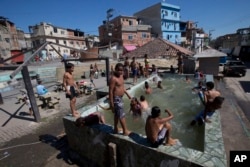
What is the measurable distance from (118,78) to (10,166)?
493 centimetres

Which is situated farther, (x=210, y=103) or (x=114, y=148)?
(x=210, y=103)

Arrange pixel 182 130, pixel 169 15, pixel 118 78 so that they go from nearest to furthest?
pixel 118 78 < pixel 182 130 < pixel 169 15

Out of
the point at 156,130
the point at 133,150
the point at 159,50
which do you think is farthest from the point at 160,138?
the point at 159,50

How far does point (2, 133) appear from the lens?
757 cm

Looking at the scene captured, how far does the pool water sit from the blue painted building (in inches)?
1239

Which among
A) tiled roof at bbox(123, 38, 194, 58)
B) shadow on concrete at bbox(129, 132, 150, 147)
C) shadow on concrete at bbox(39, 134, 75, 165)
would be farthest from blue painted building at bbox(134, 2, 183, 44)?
shadow on concrete at bbox(129, 132, 150, 147)

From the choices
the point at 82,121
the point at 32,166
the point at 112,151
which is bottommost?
the point at 32,166

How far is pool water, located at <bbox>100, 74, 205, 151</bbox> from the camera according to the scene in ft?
21.1

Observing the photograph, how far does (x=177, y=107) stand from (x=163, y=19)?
38679 millimetres

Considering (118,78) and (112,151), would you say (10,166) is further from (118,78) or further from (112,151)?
A: (118,78)

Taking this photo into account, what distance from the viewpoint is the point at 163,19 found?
43062 millimetres

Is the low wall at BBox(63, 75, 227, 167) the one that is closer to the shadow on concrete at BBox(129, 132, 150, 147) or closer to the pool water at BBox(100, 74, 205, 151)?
the shadow on concrete at BBox(129, 132, 150, 147)

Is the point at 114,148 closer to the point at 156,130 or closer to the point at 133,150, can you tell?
the point at 133,150

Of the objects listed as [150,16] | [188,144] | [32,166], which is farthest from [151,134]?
[150,16]
